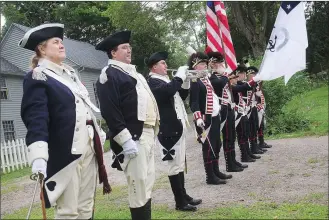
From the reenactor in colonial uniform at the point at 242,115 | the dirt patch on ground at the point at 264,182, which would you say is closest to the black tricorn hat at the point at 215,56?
the reenactor in colonial uniform at the point at 242,115

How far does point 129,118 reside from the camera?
3.79 m

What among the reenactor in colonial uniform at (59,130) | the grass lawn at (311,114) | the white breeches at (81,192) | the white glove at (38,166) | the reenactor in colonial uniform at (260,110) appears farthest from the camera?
the grass lawn at (311,114)

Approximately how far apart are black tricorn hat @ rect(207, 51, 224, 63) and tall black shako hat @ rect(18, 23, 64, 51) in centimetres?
384

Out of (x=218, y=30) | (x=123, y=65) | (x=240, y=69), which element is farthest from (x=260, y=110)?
(x=123, y=65)

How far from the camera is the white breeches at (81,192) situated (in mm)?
3041

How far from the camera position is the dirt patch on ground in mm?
5504

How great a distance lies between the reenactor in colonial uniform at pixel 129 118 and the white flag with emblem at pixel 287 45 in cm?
318

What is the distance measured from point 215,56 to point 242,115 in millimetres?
2002

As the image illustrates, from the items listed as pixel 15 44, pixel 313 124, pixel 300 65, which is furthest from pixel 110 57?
pixel 15 44

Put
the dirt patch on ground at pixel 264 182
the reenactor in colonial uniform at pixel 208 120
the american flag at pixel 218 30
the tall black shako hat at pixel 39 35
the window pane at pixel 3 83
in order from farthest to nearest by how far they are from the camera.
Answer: the window pane at pixel 3 83 < the american flag at pixel 218 30 < the reenactor in colonial uniform at pixel 208 120 < the dirt patch on ground at pixel 264 182 < the tall black shako hat at pixel 39 35

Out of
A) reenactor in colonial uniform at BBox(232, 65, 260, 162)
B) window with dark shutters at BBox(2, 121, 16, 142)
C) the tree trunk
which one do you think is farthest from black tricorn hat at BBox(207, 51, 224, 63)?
window with dark shutters at BBox(2, 121, 16, 142)

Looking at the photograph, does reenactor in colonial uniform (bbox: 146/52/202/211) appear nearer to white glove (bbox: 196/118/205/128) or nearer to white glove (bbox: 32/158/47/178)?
white glove (bbox: 196/118/205/128)

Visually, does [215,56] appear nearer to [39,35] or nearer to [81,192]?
[39,35]

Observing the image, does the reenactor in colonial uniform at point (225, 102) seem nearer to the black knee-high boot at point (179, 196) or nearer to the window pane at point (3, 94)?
the black knee-high boot at point (179, 196)
